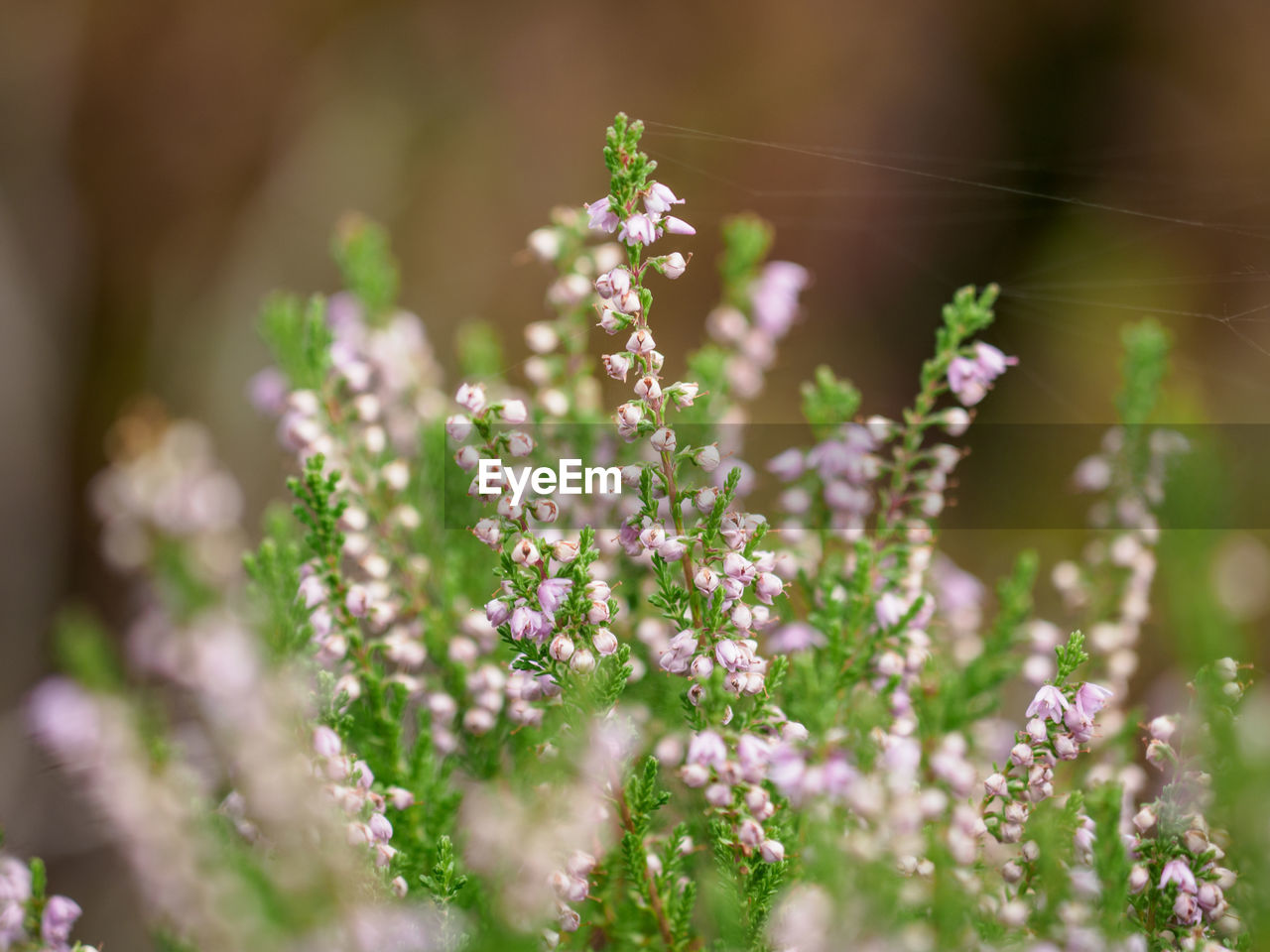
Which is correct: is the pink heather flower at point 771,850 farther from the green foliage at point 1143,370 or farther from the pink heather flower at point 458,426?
the green foliage at point 1143,370

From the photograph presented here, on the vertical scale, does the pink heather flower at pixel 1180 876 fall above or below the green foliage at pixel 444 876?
above

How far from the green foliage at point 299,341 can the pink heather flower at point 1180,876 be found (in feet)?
2.55

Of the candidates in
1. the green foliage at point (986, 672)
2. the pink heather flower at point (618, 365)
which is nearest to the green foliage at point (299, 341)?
the pink heather flower at point (618, 365)

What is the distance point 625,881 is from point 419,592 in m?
0.33

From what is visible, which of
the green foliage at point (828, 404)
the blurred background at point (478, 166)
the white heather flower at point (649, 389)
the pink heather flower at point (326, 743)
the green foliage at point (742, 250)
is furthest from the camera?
the blurred background at point (478, 166)

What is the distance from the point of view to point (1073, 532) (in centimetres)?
226

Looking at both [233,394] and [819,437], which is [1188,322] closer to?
[819,437]

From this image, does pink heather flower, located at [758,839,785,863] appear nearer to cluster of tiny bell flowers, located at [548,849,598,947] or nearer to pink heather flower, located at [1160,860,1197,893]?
cluster of tiny bell flowers, located at [548,849,598,947]

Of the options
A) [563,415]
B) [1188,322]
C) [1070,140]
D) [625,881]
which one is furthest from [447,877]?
[1070,140]

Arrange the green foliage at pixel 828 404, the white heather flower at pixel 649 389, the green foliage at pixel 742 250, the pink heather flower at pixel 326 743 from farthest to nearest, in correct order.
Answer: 1. the green foliage at pixel 742 250
2. the green foliage at pixel 828 404
3. the pink heather flower at pixel 326 743
4. the white heather flower at pixel 649 389

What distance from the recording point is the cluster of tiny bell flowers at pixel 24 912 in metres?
0.68

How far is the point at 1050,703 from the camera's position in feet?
1.96

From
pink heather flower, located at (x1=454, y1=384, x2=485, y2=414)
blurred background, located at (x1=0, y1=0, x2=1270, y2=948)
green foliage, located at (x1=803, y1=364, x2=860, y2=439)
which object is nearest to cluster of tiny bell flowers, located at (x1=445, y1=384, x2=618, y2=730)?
pink heather flower, located at (x1=454, y1=384, x2=485, y2=414)

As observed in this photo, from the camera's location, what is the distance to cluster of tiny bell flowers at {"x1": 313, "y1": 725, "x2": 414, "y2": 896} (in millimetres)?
653
